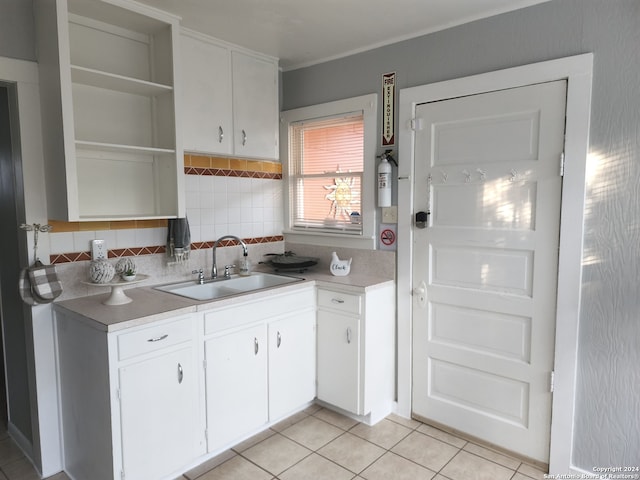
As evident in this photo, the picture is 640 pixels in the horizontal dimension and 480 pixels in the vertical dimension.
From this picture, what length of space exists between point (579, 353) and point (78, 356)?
245 centimetres

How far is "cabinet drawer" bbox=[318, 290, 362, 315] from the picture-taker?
263 centimetres

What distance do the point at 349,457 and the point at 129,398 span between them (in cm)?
123

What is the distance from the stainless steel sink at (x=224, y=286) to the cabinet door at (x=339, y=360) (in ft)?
1.22

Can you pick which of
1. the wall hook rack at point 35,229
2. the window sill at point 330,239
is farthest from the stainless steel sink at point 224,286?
the wall hook rack at point 35,229

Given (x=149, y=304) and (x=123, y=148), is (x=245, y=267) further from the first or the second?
(x=123, y=148)

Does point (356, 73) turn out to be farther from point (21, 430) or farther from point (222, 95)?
point (21, 430)

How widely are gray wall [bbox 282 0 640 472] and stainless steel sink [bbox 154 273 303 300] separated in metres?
1.67

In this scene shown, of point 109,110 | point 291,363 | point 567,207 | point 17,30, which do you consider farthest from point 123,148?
point 567,207

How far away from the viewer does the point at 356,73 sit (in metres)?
2.91

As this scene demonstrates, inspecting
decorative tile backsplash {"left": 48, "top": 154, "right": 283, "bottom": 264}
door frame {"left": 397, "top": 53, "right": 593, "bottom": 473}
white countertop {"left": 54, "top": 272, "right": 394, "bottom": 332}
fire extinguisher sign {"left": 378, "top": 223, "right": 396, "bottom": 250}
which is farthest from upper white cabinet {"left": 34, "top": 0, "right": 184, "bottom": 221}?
door frame {"left": 397, "top": 53, "right": 593, "bottom": 473}

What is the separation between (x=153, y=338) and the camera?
2006 millimetres

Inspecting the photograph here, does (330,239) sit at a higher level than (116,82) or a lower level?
lower

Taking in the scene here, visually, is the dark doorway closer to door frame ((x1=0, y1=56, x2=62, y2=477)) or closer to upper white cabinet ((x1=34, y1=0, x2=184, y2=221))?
door frame ((x1=0, y1=56, x2=62, y2=477))

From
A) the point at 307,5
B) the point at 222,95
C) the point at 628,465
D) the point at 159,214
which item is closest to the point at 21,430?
the point at 159,214
